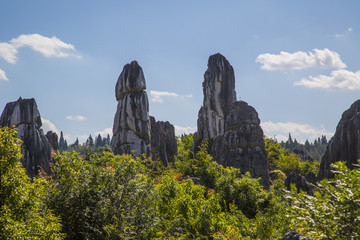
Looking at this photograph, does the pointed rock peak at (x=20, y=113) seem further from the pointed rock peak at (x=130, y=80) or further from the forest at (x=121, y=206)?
the forest at (x=121, y=206)

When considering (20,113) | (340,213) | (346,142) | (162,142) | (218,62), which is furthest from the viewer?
(218,62)

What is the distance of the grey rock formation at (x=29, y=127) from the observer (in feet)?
111

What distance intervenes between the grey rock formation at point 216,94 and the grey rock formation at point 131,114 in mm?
26774

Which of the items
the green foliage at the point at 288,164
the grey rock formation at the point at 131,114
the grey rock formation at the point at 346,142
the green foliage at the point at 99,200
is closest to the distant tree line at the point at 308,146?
the green foliage at the point at 288,164

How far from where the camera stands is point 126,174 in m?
11.4

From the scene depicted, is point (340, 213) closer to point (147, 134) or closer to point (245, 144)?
point (147, 134)

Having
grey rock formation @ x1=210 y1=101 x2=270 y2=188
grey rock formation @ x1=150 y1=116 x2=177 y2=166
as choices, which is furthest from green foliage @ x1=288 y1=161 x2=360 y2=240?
grey rock formation @ x1=150 y1=116 x2=177 y2=166

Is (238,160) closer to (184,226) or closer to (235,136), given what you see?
(235,136)

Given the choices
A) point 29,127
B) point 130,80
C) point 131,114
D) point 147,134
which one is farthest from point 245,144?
point 29,127

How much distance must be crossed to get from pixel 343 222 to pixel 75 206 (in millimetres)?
7560

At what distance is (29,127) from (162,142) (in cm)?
2330

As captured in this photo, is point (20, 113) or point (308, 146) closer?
point (20, 113)

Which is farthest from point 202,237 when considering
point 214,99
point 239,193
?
point 214,99

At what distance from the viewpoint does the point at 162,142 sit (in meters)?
53.5
